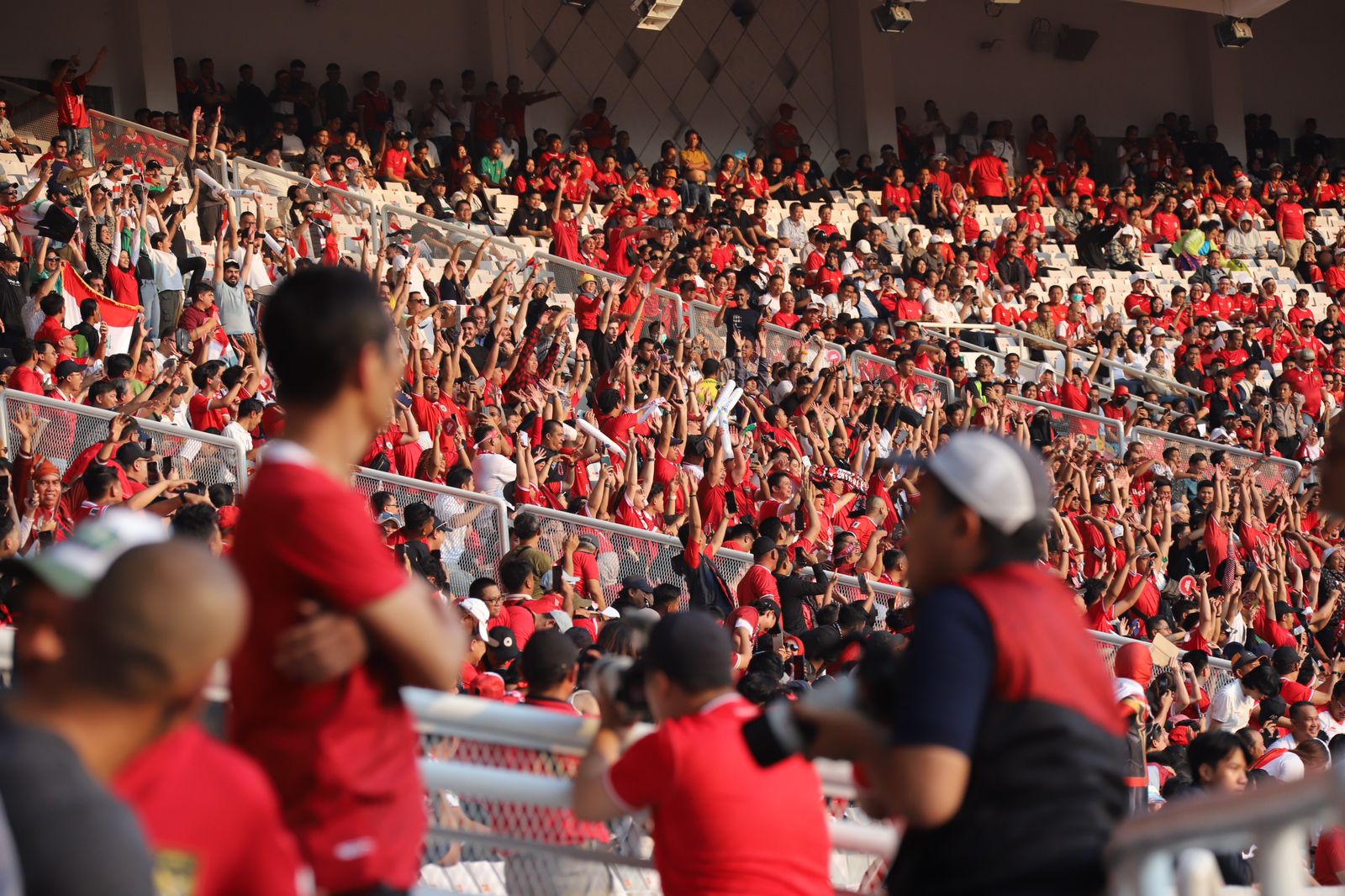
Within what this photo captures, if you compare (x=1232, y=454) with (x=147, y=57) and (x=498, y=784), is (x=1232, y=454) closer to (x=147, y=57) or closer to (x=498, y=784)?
(x=147, y=57)

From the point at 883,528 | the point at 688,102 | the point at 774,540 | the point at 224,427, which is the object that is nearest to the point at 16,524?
the point at 224,427

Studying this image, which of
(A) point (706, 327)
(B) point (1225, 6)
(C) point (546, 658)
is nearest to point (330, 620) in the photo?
(C) point (546, 658)

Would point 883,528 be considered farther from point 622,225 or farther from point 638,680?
point 638,680

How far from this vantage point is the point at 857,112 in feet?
82.1

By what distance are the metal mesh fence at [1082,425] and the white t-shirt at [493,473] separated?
6841 mm

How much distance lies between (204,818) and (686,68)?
23623mm

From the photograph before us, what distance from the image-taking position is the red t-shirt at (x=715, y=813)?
9.03ft

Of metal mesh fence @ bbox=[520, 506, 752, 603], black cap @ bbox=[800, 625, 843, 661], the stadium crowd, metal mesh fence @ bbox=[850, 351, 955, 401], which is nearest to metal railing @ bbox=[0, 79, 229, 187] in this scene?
the stadium crowd

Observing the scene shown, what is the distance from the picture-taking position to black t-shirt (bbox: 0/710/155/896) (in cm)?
147

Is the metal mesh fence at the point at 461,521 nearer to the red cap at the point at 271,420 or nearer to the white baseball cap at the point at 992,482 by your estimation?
the red cap at the point at 271,420

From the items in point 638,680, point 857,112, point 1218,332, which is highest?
point 857,112

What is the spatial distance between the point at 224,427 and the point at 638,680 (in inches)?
250

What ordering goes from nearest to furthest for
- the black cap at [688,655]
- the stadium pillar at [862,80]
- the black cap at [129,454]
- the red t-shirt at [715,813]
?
the red t-shirt at [715,813] → the black cap at [688,655] → the black cap at [129,454] → the stadium pillar at [862,80]

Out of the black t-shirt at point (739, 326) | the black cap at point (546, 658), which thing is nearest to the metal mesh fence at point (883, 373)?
the black t-shirt at point (739, 326)
